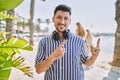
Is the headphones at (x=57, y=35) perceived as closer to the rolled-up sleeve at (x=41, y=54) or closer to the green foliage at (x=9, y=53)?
the rolled-up sleeve at (x=41, y=54)

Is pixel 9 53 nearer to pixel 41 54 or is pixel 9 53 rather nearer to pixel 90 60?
pixel 41 54

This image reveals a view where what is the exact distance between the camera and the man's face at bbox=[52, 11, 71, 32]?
8.98 ft

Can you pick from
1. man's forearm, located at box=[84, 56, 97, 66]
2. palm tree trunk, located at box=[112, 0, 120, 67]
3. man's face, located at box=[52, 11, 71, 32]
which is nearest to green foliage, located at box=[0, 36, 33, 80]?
man's face, located at box=[52, 11, 71, 32]

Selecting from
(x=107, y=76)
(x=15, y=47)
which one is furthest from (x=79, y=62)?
(x=107, y=76)

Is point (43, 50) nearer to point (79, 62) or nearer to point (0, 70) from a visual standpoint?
Answer: point (79, 62)

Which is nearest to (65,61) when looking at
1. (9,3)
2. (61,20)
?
(61,20)

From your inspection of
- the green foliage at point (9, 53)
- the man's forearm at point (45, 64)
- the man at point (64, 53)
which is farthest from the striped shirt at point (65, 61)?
the green foliage at point (9, 53)

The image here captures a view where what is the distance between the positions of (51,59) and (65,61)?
0.93 feet

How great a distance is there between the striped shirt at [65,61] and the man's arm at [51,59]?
0.12 m

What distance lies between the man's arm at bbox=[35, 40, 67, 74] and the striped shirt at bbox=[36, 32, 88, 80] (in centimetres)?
12

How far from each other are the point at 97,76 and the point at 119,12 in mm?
2383

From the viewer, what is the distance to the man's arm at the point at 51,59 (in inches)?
98.0

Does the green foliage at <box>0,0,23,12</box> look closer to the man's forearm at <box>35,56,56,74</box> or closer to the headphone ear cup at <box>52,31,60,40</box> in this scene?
the man's forearm at <box>35,56,56,74</box>

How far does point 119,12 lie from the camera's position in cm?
975
